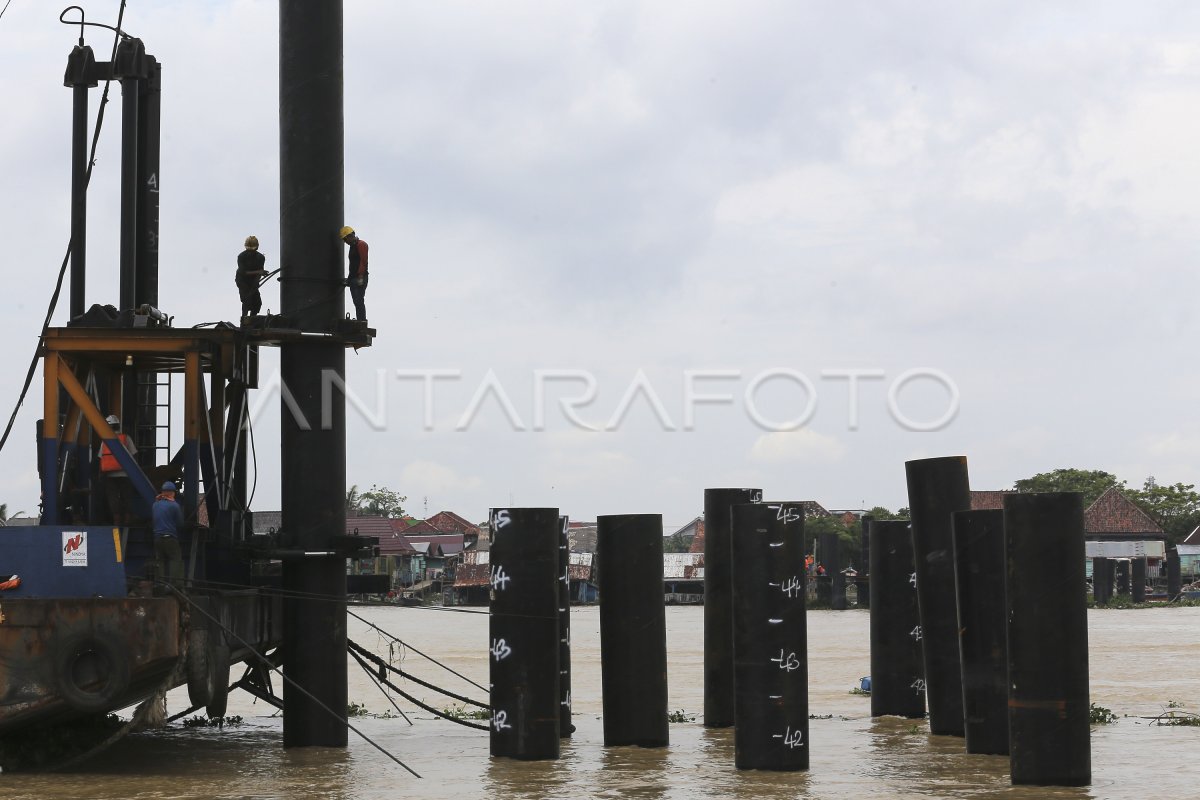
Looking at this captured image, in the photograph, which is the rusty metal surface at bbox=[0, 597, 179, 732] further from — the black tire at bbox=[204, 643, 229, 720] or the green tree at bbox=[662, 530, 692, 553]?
the green tree at bbox=[662, 530, 692, 553]

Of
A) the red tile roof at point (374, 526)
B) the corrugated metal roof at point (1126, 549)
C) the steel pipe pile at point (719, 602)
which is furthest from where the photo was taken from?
the red tile roof at point (374, 526)

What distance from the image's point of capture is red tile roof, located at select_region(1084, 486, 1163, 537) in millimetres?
100312

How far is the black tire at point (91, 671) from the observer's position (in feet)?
47.3

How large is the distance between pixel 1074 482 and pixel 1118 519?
15.2 metres

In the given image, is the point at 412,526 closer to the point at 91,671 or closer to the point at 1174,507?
the point at 1174,507

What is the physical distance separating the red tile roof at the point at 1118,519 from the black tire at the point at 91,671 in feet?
302

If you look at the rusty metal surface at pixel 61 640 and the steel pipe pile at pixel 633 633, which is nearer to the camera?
the rusty metal surface at pixel 61 640

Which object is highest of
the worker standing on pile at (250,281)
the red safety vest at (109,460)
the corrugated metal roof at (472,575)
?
the worker standing on pile at (250,281)

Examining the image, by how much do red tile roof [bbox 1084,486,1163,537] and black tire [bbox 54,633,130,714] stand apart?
302ft

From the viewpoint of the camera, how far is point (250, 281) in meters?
17.0

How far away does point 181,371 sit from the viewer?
60.8 ft

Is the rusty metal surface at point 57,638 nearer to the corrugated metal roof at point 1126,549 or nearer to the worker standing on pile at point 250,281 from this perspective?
the worker standing on pile at point 250,281

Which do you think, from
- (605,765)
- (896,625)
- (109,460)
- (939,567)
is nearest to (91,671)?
(109,460)

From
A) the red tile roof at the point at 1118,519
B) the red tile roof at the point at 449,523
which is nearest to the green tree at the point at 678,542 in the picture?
the red tile roof at the point at 449,523
